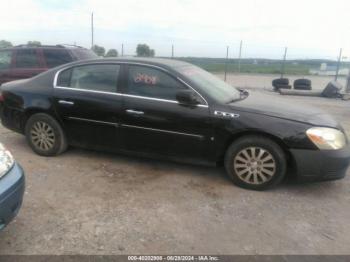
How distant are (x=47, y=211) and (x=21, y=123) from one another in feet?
7.03

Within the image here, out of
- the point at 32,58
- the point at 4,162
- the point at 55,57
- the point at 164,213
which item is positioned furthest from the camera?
the point at 32,58

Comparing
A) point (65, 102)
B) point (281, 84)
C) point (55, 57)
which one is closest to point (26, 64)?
point (55, 57)

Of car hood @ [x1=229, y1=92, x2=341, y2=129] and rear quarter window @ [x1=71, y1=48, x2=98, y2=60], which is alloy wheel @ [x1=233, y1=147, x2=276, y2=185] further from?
rear quarter window @ [x1=71, y1=48, x2=98, y2=60]

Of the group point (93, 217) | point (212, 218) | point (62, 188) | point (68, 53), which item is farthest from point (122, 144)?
point (68, 53)

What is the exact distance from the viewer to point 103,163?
502cm

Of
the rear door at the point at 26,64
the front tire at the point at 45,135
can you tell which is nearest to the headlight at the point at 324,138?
the front tire at the point at 45,135

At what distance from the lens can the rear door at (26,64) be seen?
8.95m

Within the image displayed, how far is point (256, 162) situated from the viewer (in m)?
4.20

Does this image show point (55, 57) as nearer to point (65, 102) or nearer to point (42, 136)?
point (42, 136)

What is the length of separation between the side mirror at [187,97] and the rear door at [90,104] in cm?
84

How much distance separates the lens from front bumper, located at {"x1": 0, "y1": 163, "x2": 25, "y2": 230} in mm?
2679

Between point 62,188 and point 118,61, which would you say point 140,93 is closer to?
point 118,61

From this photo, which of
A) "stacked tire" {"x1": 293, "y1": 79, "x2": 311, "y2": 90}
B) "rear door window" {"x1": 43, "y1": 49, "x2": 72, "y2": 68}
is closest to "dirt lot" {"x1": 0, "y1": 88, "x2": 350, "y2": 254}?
"rear door window" {"x1": 43, "y1": 49, "x2": 72, "y2": 68}

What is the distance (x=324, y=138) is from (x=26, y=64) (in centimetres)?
767
